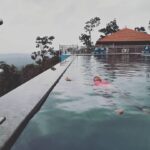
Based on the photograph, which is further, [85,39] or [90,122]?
[85,39]

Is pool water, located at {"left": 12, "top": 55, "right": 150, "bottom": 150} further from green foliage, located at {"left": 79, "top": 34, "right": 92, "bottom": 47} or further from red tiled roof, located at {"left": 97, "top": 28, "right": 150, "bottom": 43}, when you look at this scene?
green foliage, located at {"left": 79, "top": 34, "right": 92, "bottom": 47}

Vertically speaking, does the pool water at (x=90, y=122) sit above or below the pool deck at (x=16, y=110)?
below

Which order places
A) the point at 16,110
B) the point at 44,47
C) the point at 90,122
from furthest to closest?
the point at 44,47 < the point at 90,122 < the point at 16,110

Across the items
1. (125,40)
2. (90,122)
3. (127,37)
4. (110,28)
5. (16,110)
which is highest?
(110,28)

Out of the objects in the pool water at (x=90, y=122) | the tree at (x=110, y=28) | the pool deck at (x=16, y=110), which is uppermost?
the tree at (x=110, y=28)

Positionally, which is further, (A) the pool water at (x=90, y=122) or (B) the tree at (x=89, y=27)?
(B) the tree at (x=89, y=27)

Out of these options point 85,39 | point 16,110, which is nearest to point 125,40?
point 85,39

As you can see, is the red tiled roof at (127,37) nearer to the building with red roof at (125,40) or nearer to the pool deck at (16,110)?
the building with red roof at (125,40)

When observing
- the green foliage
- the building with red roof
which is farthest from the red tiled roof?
the green foliage

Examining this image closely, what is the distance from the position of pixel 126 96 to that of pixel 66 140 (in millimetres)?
5316

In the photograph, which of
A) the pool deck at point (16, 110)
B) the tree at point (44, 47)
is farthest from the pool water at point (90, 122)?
the tree at point (44, 47)

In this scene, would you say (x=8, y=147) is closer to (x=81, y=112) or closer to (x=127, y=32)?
(x=81, y=112)

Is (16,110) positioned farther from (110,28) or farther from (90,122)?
(110,28)

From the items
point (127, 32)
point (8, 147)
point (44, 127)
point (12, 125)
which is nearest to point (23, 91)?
point (44, 127)
